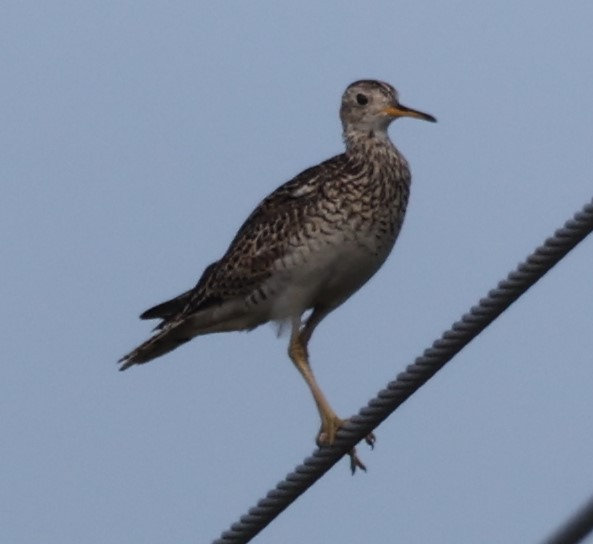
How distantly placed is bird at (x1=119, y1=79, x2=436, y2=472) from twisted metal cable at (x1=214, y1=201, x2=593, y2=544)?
2314 mm

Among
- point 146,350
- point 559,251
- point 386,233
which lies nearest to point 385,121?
point 386,233

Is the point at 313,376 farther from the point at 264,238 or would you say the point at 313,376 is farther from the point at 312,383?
the point at 264,238

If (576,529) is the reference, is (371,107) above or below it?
above

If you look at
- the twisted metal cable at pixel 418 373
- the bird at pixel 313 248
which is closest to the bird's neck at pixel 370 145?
the bird at pixel 313 248

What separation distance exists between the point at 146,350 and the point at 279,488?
4.28m

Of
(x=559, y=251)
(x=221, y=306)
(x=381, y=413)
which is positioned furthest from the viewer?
(x=221, y=306)

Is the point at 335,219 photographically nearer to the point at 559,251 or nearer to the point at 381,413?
the point at 381,413

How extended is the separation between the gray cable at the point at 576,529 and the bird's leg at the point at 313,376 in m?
5.96

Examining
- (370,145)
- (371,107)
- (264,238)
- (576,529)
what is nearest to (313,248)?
(264,238)

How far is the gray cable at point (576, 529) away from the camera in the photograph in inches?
190

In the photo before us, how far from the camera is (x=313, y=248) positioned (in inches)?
451

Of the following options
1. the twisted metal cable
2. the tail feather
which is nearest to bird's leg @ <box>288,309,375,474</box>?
the tail feather

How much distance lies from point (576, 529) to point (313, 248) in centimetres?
662

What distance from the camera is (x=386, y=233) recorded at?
37.8 ft
